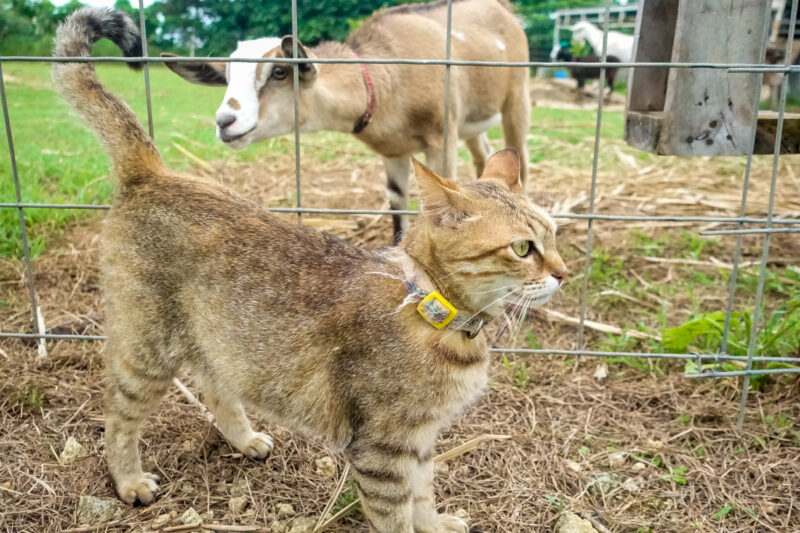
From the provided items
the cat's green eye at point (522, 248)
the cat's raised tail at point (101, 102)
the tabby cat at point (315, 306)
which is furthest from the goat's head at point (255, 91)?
the cat's green eye at point (522, 248)

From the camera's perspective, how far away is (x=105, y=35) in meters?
2.70

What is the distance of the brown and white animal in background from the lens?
379 centimetres

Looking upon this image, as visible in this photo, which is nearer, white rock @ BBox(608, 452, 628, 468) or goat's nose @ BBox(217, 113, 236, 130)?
white rock @ BBox(608, 452, 628, 468)

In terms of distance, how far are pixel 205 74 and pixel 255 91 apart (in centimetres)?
47

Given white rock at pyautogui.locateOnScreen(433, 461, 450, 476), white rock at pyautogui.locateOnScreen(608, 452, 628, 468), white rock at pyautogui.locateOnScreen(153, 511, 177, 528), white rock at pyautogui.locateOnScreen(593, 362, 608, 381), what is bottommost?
white rock at pyautogui.locateOnScreen(153, 511, 177, 528)

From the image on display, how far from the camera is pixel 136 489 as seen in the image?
2.47 metres

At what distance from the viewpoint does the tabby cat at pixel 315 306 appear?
6.75 feet

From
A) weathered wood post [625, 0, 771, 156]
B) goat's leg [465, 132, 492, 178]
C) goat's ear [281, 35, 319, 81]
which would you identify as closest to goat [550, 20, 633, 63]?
goat's leg [465, 132, 492, 178]

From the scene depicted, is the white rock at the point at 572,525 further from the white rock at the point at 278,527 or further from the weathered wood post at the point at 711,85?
the weathered wood post at the point at 711,85

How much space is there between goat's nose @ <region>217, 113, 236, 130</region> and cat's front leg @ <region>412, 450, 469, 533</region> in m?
2.32

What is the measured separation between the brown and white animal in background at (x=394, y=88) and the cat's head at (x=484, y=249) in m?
1.46

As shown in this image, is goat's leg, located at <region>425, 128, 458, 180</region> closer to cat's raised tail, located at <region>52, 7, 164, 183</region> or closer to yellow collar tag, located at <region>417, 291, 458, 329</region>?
cat's raised tail, located at <region>52, 7, 164, 183</region>

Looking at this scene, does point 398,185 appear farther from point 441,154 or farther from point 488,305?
point 488,305

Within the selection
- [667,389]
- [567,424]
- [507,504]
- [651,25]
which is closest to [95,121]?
[507,504]
